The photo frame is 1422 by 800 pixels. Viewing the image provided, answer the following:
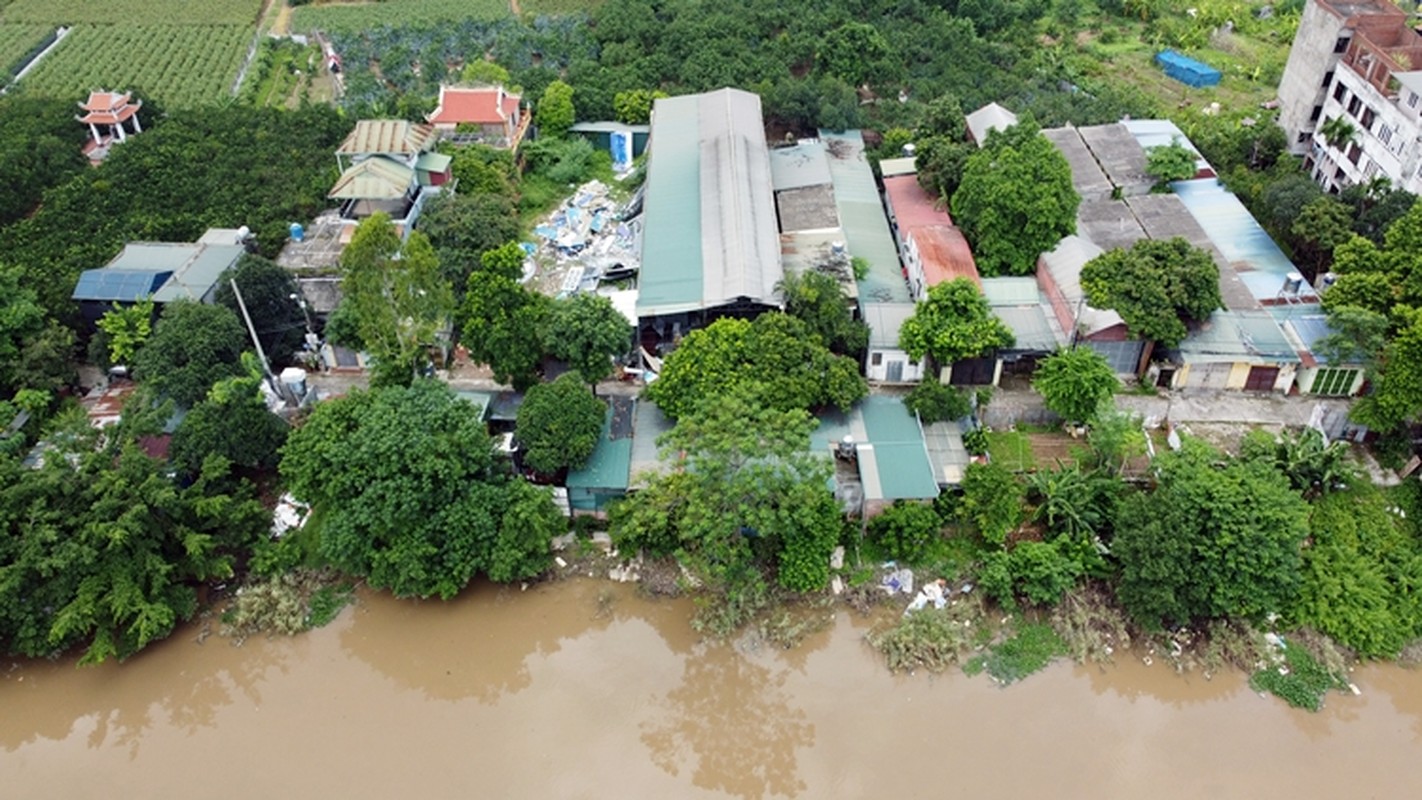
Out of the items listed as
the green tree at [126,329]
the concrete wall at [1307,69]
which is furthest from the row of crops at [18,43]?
the concrete wall at [1307,69]

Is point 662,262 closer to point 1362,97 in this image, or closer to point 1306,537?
point 1306,537

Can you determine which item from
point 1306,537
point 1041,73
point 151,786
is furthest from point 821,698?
point 1041,73

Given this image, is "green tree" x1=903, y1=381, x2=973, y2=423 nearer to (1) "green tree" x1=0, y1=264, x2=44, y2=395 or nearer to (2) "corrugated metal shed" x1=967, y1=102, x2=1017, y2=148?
(2) "corrugated metal shed" x1=967, y1=102, x2=1017, y2=148

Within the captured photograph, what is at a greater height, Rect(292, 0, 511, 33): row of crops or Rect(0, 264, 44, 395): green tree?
Rect(0, 264, 44, 395): green tree

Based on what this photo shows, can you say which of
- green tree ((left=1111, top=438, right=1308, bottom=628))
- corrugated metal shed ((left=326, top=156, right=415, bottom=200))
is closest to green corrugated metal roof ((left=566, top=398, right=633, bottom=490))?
green tree ((left=1111, top=438, right=1308, bottom=628))

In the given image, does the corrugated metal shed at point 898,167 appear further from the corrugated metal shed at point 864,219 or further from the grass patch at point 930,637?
the grass patch at point 930,637

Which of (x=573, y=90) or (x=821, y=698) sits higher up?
(x=573, y=90)
